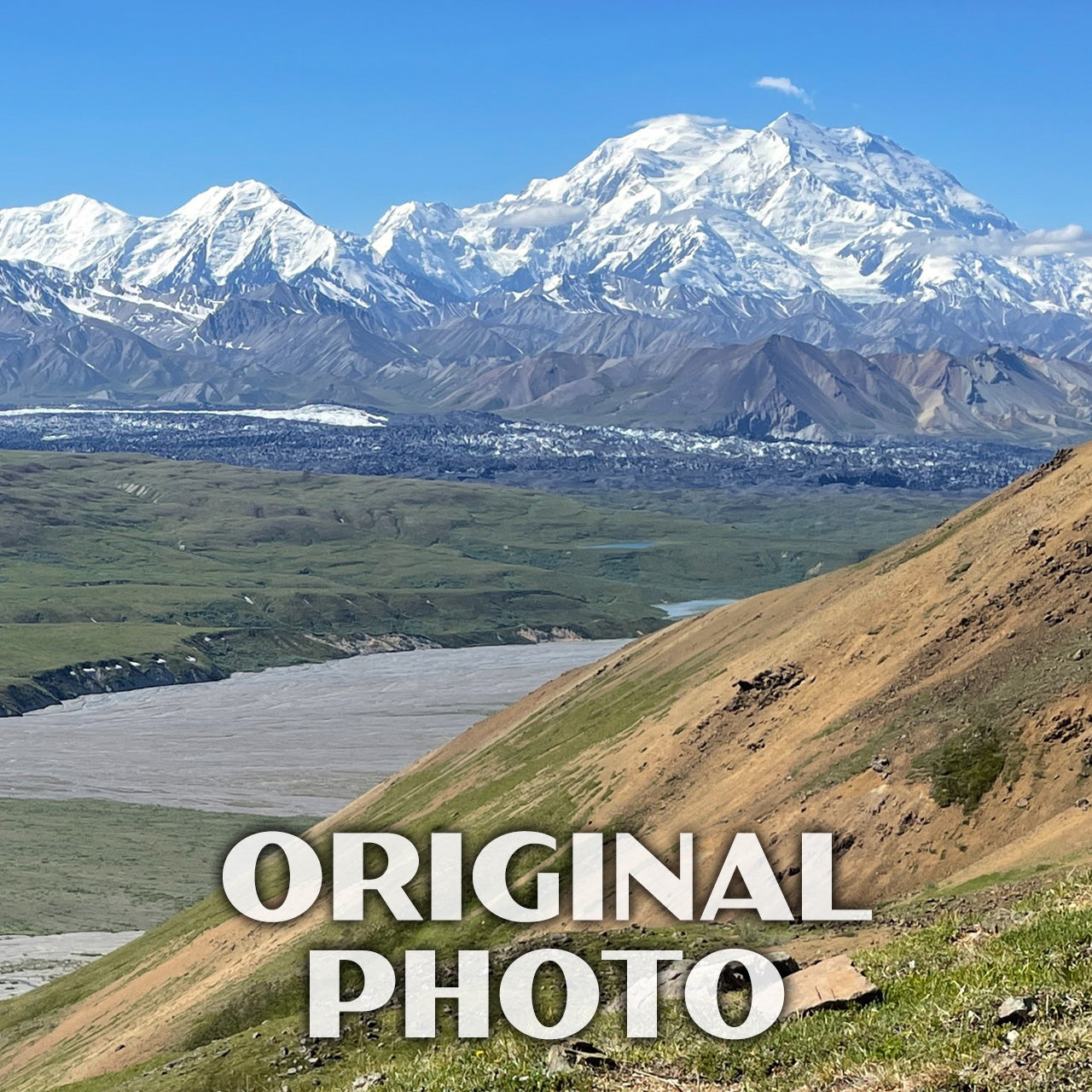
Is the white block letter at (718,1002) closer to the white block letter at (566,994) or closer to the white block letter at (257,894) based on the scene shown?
the white block letter at (566,994)

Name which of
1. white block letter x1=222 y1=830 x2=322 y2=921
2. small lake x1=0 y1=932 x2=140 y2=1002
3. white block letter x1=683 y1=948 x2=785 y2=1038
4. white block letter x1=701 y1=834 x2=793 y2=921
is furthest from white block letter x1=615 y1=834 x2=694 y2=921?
small lake x1=0 y1=932 x2=140 y2=1002

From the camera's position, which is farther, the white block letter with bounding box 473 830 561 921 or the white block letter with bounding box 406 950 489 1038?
the white block letter with bounding box 473 830 561 921

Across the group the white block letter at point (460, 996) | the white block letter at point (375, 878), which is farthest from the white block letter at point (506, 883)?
the white block letter at point (460, 996)

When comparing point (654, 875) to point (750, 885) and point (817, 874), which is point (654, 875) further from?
point (817, 874)

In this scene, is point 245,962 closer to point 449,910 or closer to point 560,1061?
point 449,910

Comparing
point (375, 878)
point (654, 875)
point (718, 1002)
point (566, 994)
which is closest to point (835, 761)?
point (654, 875)

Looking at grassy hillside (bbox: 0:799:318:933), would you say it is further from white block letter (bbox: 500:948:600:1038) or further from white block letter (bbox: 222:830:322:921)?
white block letter (bbox: 500:948:600:1038)

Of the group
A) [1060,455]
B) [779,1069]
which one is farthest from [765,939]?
[1060,455]

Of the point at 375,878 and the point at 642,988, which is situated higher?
the point at 375,878
